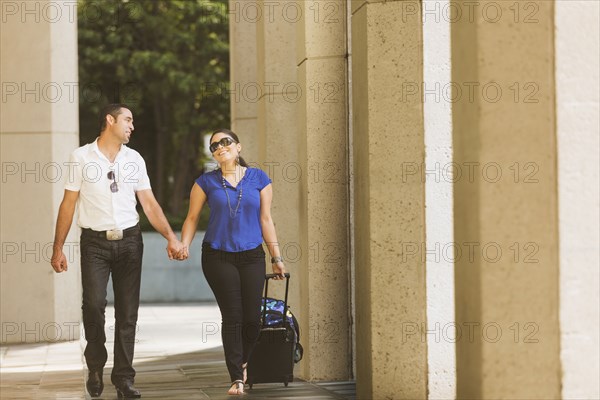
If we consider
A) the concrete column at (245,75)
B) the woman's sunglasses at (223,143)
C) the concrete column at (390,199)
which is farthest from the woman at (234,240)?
the concrete column at (245,75)

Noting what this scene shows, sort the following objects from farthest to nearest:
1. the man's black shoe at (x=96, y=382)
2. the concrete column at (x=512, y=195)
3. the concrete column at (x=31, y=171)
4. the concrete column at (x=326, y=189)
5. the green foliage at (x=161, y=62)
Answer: the green foliage at (x=161, y=62) → the concrete column at (x=31, y=171) → the concrete column at (x=326, y=189) → the man's black shoe at (x=96, y=382) → the concrete column at (x=512, y=195)

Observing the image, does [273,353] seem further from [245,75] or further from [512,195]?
[245,75]

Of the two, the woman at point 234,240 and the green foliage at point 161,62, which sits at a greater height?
the green foliage at point 161,62

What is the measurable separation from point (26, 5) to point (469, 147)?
9.98m

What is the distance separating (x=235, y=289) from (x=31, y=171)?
6271mm

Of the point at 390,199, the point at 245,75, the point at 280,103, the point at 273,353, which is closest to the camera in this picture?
the point at 390,199

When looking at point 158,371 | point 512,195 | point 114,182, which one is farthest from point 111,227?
point 512,195

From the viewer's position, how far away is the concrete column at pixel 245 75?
47.8ft

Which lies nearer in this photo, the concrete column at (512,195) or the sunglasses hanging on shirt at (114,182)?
the concrete column at (512,195)

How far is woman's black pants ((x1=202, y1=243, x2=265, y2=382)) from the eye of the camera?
8852 mm

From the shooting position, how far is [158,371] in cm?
1133

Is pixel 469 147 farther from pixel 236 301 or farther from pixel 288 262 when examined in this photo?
pixel 288 262

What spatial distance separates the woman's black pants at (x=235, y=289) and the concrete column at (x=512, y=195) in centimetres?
350

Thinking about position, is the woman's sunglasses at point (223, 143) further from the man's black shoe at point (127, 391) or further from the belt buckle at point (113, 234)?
the man's black shoe at point (127, 391)
